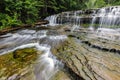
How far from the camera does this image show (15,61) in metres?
4.40

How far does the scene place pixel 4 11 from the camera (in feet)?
35.6

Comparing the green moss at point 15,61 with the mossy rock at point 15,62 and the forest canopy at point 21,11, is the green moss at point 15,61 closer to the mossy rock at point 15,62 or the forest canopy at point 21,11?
the mossy rock at point 15,62

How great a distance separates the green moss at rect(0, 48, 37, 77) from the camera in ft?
12.7

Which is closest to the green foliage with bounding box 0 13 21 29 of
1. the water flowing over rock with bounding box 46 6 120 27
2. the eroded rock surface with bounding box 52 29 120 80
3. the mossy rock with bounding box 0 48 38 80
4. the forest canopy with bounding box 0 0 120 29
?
the forest canopy with bounding box 0 0 120 29

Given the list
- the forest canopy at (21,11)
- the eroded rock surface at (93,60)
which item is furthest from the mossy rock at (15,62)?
the forest canopy at (21,11)

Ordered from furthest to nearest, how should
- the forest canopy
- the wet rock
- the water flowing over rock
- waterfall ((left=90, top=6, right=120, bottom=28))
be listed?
1. the water flowing over rock
2. waterfall ((left=90, top=6, right=120, bottom=28))
3. the forest canopy
4. the wet rock

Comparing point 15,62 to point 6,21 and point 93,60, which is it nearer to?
point 93,60

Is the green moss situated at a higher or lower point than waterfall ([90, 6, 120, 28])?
lower

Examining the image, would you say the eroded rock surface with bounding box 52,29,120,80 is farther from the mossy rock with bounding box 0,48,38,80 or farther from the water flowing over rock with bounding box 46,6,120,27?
the water flowing over rock with bounding box 46,6,120,27

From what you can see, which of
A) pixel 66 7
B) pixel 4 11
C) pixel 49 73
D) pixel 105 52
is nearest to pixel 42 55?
pixel 49 73

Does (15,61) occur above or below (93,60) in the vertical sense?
below

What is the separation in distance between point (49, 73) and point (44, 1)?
12.9m

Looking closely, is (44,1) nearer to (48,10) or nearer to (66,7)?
(48,10)

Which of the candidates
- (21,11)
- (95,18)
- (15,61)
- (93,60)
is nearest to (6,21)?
(21,11)
